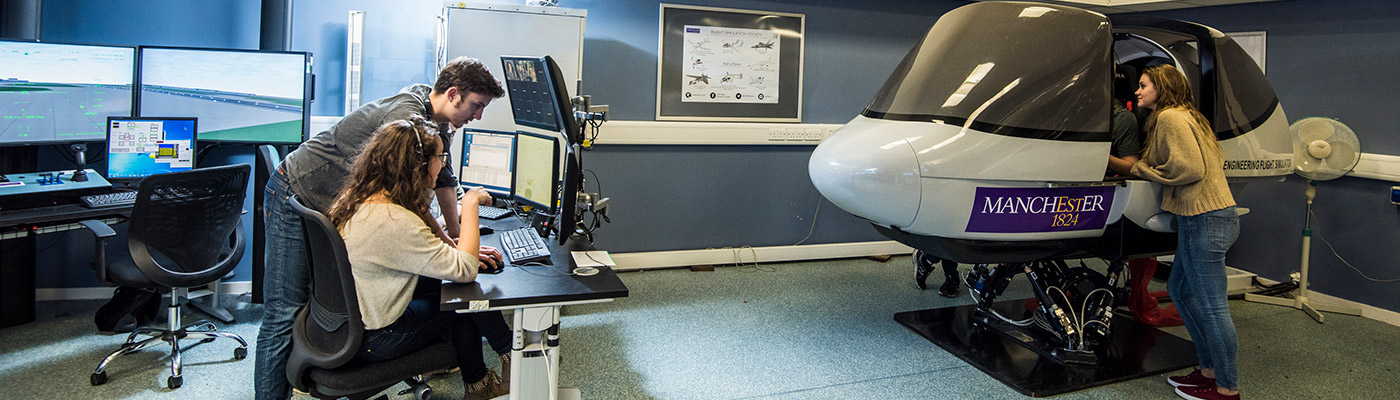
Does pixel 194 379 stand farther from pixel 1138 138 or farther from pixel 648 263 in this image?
pixel 1138 138

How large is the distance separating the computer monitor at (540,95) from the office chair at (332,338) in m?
0.90

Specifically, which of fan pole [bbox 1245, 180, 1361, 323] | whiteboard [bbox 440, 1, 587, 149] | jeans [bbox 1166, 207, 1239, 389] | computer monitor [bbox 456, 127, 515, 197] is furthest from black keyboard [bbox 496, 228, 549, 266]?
fan pole [bbox 1245, 180, 1361, 323]

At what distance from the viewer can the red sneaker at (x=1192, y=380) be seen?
3088 mm

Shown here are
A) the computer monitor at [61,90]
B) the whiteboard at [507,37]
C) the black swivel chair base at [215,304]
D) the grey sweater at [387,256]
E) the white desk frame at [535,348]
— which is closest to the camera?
the grey sweater at [387,256]

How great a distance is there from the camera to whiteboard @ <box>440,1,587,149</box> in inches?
154

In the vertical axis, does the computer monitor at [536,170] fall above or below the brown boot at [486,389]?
above

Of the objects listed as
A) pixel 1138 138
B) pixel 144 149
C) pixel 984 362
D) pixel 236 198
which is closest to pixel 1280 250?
pixel 1138 138

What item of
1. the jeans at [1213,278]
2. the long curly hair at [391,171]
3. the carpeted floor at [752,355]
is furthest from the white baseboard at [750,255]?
the long curly hair at [391,171]

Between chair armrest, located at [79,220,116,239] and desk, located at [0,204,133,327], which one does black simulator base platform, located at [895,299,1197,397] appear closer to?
chair armrest, located at [79,220,116,239]

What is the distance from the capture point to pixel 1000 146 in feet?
9.42

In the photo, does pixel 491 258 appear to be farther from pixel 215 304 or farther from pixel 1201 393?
pixel 1201 393

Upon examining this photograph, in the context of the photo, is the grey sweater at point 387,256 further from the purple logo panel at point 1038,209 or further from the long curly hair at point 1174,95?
the long curly hair at point 1174,95

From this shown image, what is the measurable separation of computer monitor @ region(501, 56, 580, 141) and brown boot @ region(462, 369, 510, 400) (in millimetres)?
858

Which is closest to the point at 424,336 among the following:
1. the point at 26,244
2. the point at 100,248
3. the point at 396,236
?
the point at 396,236
